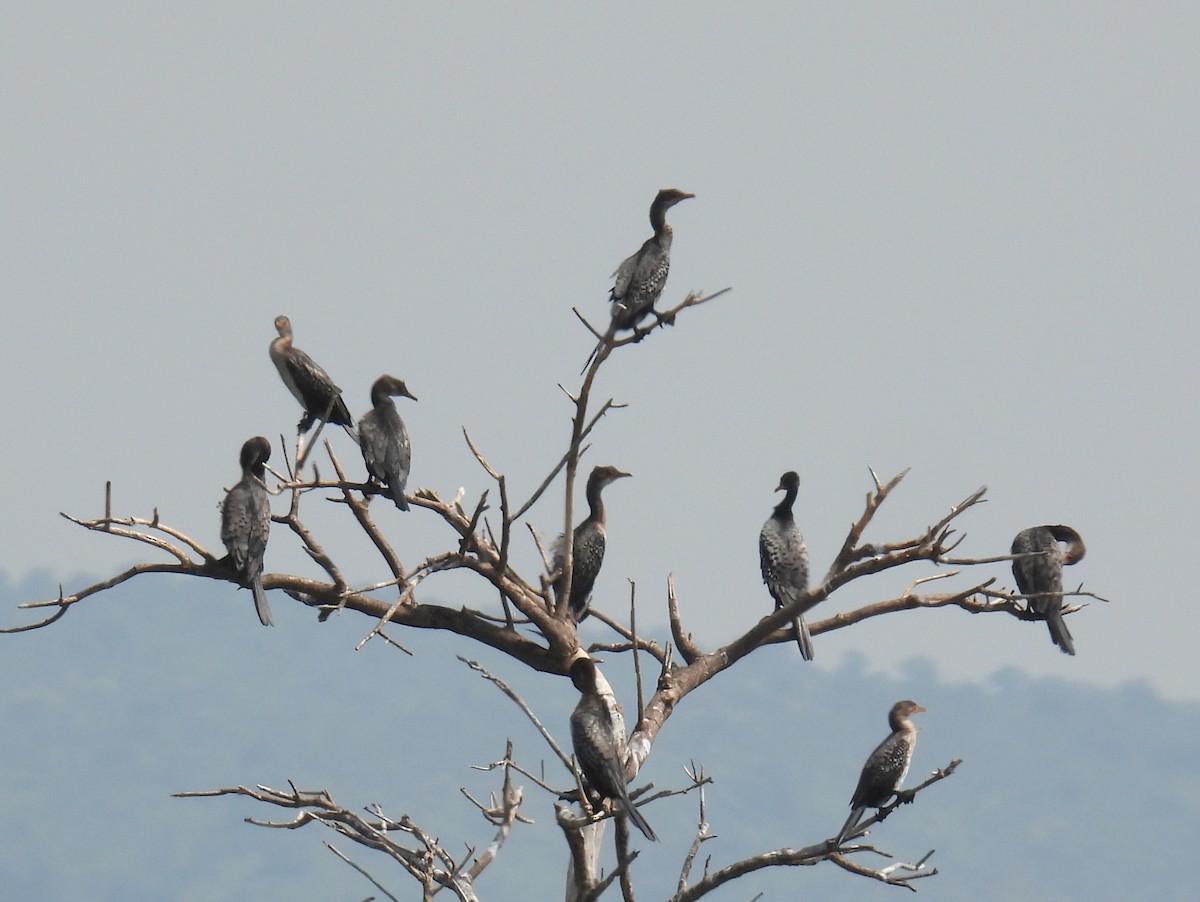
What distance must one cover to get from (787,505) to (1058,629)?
1.81 meters

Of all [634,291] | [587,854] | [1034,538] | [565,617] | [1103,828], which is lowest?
[587,854]

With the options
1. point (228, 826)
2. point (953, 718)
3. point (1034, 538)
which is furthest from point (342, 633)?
point (1034, 538)

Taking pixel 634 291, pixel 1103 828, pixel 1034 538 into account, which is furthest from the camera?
pixel 1103 828

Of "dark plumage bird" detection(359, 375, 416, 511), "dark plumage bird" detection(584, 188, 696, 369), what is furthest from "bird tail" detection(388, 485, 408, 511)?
"dark plumage bird" detection(584, 188, 696, 369)

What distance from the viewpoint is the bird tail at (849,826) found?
816 centimetres

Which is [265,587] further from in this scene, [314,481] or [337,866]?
[337,866]

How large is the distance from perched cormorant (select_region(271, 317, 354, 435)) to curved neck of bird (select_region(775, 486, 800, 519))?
2.74 m

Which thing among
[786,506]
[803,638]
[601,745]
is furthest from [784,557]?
[601,745]

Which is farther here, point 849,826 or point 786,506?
point 786,506

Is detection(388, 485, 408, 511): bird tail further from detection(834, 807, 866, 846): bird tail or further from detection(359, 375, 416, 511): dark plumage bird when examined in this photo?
detection(834, 807, 866, 846): bird tail

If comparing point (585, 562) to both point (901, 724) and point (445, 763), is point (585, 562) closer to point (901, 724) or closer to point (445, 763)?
point (901, 724)

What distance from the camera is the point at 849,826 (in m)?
8.59

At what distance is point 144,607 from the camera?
17675cm

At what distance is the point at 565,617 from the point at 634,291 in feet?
7.13
